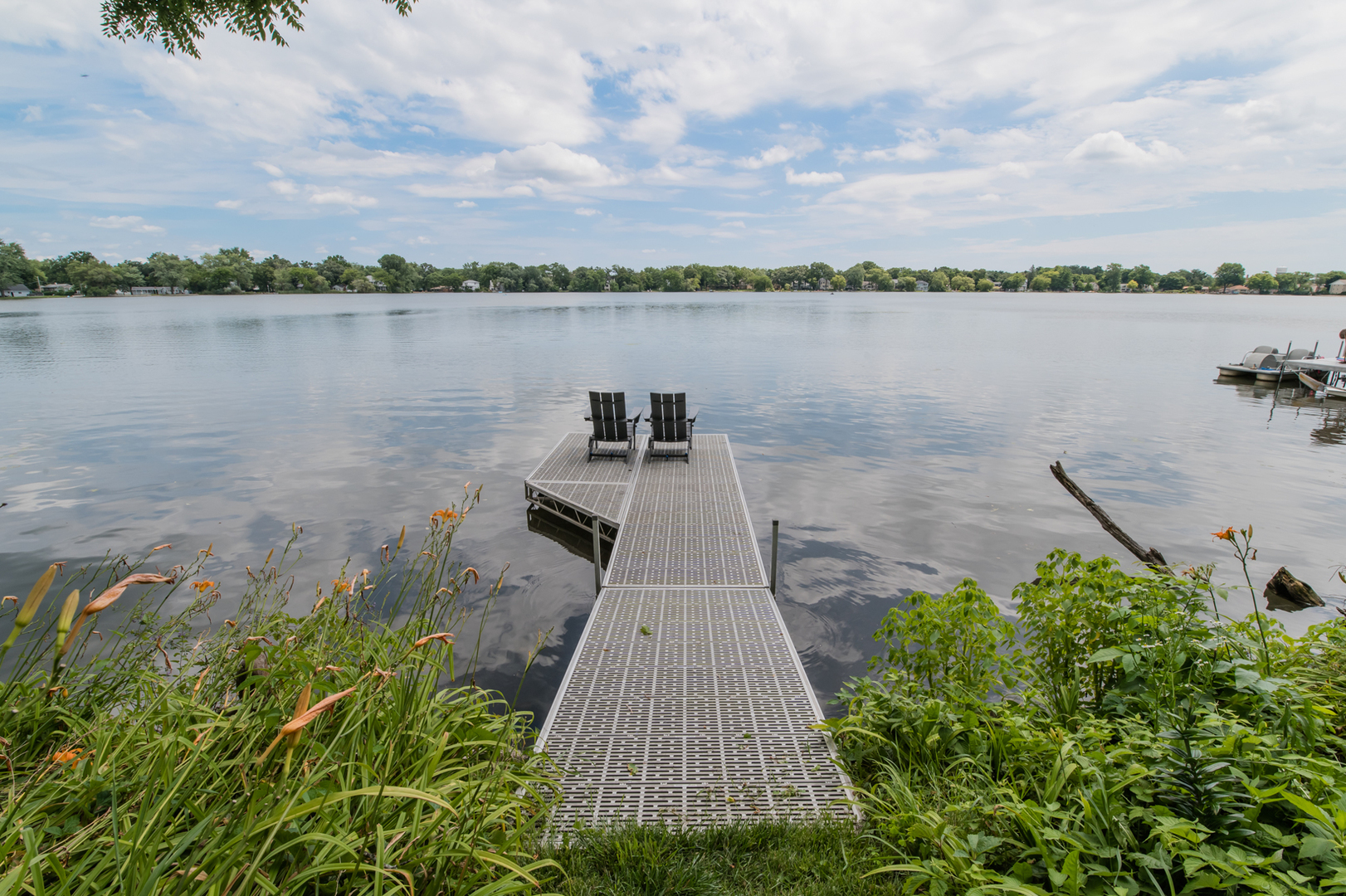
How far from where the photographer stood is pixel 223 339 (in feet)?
130

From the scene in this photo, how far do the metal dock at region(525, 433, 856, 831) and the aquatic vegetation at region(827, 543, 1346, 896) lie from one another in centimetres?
49

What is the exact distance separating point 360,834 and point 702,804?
190cm

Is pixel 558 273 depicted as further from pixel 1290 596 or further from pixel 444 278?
pixel 1290 596

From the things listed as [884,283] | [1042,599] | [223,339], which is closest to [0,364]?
[223,339]

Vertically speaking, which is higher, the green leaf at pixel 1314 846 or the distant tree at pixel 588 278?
the distant tree at pixel 588 278

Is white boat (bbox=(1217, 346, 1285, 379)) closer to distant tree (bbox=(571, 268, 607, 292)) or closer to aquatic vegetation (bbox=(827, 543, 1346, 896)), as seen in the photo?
aquatic vegetation (bbox=(827, 543, 1346, 896))

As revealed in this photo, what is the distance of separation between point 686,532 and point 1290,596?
7530 mm

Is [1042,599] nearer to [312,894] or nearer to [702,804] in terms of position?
[702,804]

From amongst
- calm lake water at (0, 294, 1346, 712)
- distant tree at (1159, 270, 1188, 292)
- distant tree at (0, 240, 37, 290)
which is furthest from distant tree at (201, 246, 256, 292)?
distant tree at (1159, 270, 1188, 292)

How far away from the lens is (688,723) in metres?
4.16

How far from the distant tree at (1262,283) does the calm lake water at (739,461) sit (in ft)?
531

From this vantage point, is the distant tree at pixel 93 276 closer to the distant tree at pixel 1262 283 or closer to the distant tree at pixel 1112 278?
the distant tree at pixel 1112 278

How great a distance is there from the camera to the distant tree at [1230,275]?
143 metres

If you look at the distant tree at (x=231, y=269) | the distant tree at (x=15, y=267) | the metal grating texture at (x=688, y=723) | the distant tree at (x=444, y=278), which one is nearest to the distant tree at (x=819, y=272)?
the distant tree at (x=444, y=278)
